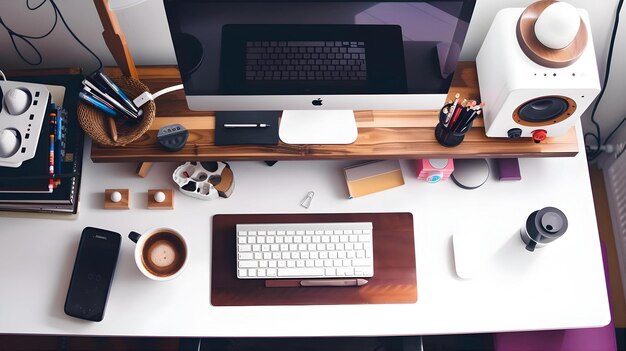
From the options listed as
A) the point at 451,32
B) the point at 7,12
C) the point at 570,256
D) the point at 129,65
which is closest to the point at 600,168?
the point at 570,256

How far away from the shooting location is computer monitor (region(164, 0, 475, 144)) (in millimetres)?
987

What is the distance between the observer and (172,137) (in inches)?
48.4

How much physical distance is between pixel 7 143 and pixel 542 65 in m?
1.14

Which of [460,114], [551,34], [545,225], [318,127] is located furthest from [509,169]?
[318,127]

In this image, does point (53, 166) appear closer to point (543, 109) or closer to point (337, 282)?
point (337, 282)

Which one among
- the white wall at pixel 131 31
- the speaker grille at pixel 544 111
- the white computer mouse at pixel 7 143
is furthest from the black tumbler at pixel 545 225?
the white computer mouse at pixel 7 143

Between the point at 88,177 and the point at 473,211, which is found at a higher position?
the point at 88,177

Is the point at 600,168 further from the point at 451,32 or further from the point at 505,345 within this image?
the point at 451,32

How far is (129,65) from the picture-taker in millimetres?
1224

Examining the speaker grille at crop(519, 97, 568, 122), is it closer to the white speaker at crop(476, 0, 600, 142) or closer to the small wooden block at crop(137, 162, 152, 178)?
the white speaker at crop(476, 0, 600, 142)

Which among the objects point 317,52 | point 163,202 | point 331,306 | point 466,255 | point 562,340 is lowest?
point 562,340

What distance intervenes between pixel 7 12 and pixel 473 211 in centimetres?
118

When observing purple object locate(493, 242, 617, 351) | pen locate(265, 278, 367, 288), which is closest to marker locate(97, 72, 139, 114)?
pen locate(265, 278, 367, 288)

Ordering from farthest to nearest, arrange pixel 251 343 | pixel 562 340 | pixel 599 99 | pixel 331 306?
pixel 251 343 < pixel 599 99 < pixel 562 340 < pixel 331 306
